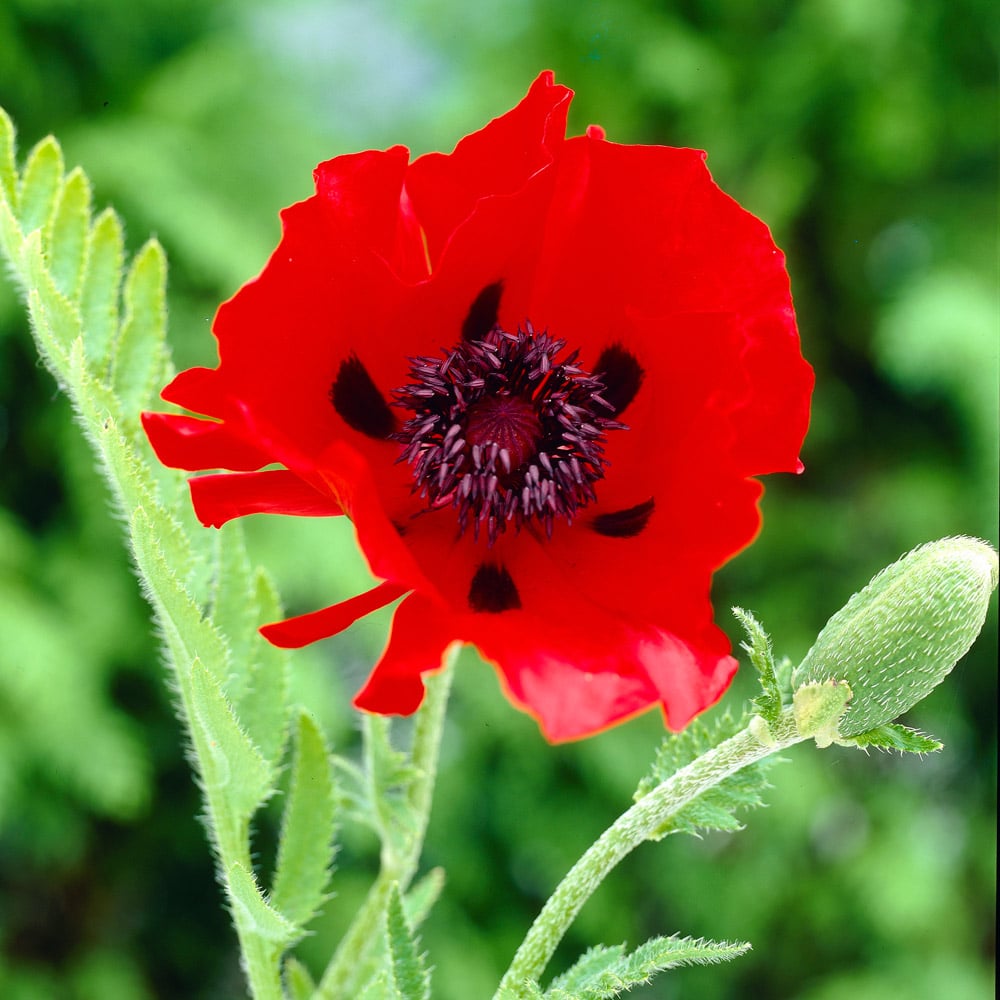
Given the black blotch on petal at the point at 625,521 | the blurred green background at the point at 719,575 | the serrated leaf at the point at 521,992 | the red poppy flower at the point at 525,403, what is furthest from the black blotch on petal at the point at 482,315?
the blurred green background at the point at 719,575

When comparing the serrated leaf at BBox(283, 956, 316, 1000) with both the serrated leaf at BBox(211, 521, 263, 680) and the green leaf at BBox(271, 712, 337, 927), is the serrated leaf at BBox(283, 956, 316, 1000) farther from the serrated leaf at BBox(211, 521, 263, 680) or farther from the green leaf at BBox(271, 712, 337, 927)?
the serrated leaf at BBox(211, 521, 263, 680)

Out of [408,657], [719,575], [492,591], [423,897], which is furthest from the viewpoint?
[719,575]

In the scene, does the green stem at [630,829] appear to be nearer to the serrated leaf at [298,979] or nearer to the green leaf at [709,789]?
the green leaf at [709,789]

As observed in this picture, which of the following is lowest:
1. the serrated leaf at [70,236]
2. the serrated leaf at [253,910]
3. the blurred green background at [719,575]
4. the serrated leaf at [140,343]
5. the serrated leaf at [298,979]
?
the serrated leaf at [298,979]

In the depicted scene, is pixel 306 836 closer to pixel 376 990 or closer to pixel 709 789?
pixel 376 990

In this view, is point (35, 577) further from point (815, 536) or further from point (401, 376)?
point (401, 376)

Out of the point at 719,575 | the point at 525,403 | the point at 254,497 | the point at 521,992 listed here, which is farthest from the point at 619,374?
the point at 719,575
